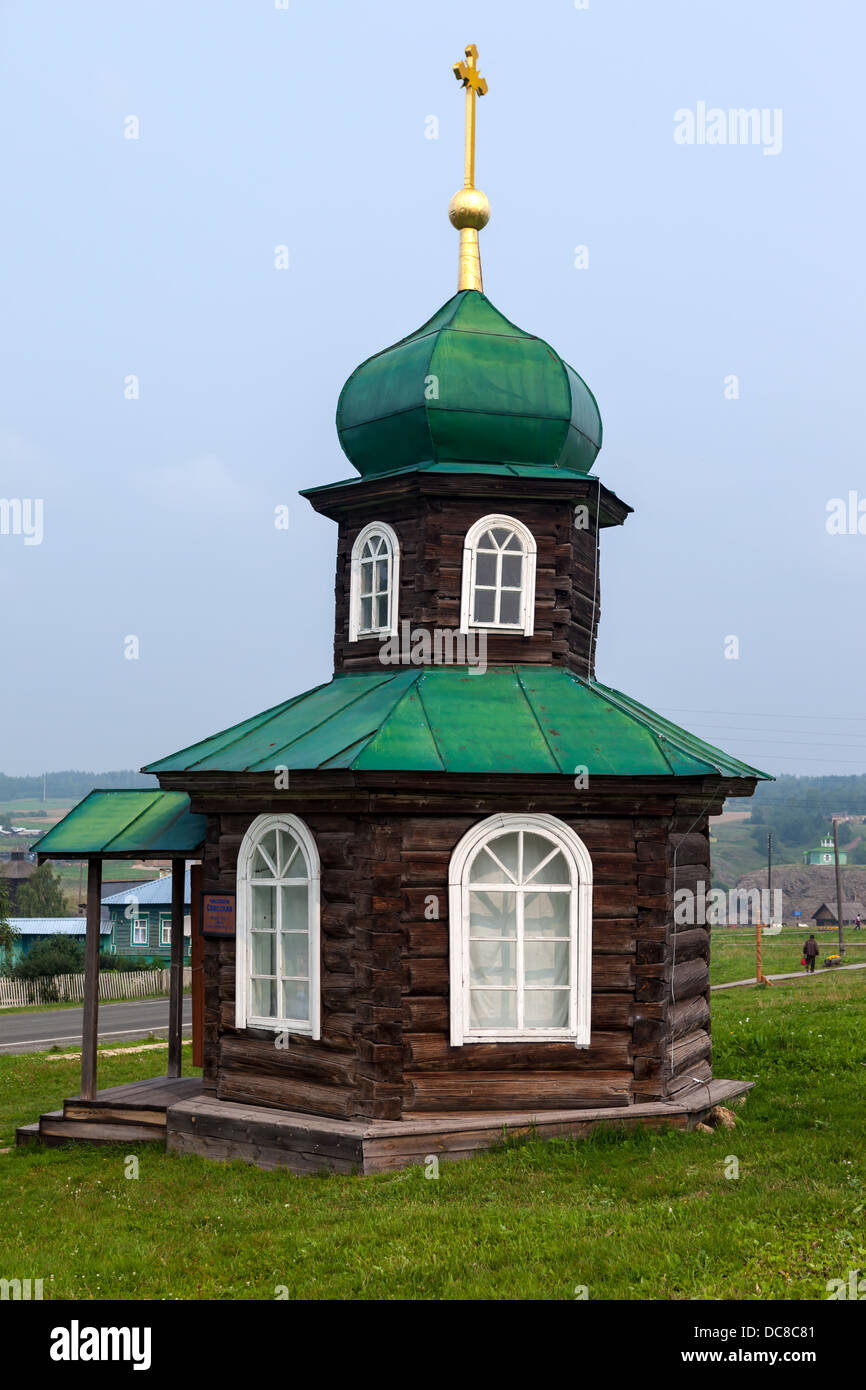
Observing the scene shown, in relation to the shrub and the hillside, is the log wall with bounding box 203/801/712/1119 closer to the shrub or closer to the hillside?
the shrub

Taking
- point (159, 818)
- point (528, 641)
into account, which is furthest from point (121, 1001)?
point (528, 641)

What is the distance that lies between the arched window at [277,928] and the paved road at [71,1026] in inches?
593

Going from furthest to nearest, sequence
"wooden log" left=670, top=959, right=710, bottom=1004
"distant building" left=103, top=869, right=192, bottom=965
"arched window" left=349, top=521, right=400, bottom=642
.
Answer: "distant building" left=103, top=869, right=192, bottom=965
"arched window" left=349, top=521, right=400, bottom=642
"wooden log" left=670, top=959, right=710, bottom=1004

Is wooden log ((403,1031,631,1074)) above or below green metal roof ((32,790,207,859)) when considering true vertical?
below

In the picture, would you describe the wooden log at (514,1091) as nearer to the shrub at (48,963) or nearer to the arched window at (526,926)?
the arched window at (526,926)

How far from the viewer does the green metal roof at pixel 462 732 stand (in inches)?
406

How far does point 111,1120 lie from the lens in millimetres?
11992

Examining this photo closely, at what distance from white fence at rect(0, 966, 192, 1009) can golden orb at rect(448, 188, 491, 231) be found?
2939 centimetres

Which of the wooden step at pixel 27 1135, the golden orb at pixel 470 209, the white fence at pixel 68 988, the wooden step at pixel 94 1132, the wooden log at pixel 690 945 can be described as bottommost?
the white fence at pixel 68 988

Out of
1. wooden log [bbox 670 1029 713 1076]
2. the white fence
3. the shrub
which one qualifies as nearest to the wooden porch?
wooden log [bbox 670 1029 713 1076]

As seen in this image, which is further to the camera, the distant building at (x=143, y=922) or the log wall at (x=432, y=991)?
the distant building at (x=143, y=922)

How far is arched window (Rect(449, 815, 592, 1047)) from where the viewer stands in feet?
34.0

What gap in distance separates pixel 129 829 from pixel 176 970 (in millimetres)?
1901

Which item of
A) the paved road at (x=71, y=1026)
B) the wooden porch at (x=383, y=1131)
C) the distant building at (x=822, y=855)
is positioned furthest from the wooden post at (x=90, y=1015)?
the distant building at (x=822, y=855)
